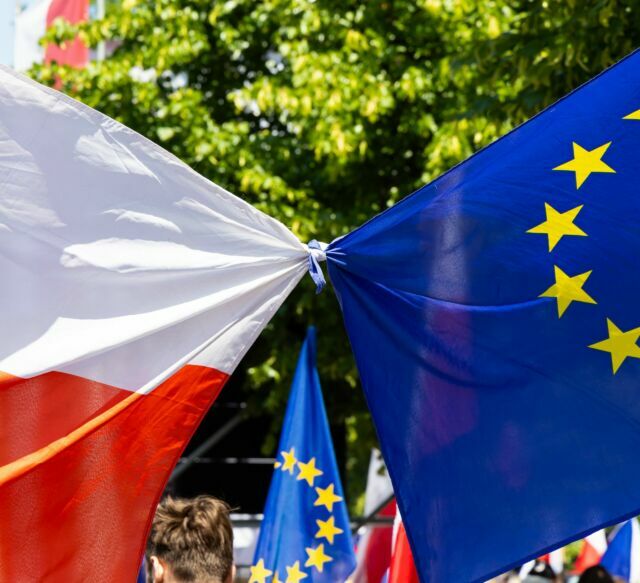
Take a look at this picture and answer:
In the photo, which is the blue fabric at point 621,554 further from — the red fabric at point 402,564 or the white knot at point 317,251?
the white knot at point 317,251

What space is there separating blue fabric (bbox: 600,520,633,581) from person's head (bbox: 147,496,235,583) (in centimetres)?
544

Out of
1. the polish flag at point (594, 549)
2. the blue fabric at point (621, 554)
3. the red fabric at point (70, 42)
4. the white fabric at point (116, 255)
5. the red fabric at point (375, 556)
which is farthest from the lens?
the red fabric at point (70, 42)

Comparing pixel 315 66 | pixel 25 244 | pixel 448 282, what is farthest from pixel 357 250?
pixel 315 66

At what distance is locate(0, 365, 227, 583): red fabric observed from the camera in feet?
12.0

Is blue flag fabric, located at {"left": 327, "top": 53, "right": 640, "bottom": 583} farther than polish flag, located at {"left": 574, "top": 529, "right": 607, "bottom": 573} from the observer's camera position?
No

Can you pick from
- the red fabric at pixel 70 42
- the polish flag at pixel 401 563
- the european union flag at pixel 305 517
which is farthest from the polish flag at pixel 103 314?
the red fabric at pixel 70 42

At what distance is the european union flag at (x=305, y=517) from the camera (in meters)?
7.22

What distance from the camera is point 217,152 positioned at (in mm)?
11438

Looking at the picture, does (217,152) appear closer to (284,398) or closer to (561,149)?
(284,398)

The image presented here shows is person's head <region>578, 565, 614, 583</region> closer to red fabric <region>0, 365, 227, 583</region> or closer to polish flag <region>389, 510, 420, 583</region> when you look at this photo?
polish flag <region>389, 510, 420, 583</region>

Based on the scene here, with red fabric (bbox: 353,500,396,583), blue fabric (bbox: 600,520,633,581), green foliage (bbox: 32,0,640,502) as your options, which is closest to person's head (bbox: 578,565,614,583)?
red fabric (bbox: 353,500,396,583)

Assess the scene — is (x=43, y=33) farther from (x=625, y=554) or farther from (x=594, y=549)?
(x=625, y=554)

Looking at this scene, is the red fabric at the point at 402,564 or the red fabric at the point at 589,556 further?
the red fabric at the point at 589,556

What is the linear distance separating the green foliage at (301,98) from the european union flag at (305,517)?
12.4ft
